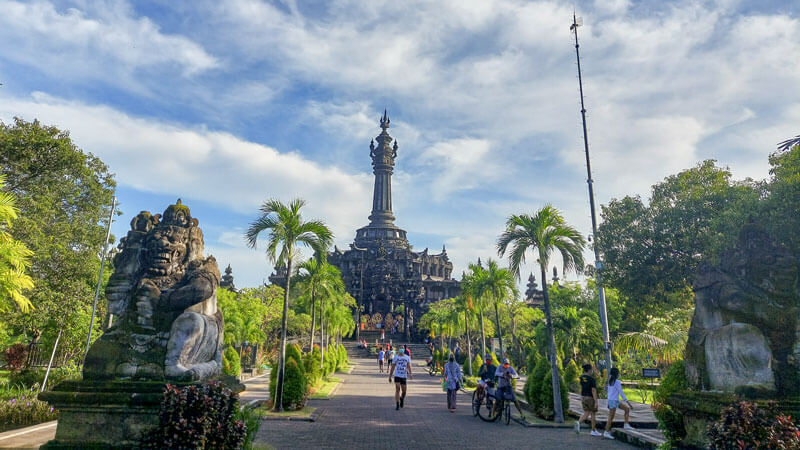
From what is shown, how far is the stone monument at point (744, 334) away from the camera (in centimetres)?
763

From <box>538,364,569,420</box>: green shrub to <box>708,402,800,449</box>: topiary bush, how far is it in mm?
7105

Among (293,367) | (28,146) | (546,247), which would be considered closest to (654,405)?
(546,247)

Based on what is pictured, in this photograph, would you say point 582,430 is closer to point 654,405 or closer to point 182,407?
point 654,405

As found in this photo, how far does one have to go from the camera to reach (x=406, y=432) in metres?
11.6

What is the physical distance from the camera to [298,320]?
146 ft

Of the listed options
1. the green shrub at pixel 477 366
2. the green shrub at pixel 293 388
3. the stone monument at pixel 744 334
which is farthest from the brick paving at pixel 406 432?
the green shrub at pixel 477 366

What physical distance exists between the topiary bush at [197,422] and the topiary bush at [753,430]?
6698 mm

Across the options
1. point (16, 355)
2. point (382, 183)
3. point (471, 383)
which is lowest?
point (471, 383)

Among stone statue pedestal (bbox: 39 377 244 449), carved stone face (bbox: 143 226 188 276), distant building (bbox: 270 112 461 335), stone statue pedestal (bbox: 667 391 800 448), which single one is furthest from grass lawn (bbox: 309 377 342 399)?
distant building (bbox: 270 112 461 335)

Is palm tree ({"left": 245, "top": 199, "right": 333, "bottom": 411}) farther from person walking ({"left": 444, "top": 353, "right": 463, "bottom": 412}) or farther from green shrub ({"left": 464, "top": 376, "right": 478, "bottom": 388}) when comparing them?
green shrub ({"left": 464, "top": 376, "right": 478, "bottom": 388})

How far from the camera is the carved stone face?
8.64m

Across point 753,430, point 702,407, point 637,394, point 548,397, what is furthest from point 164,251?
point 637,394

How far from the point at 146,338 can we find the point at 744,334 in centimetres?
990

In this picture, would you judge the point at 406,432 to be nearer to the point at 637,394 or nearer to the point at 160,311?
the point at 160,311
